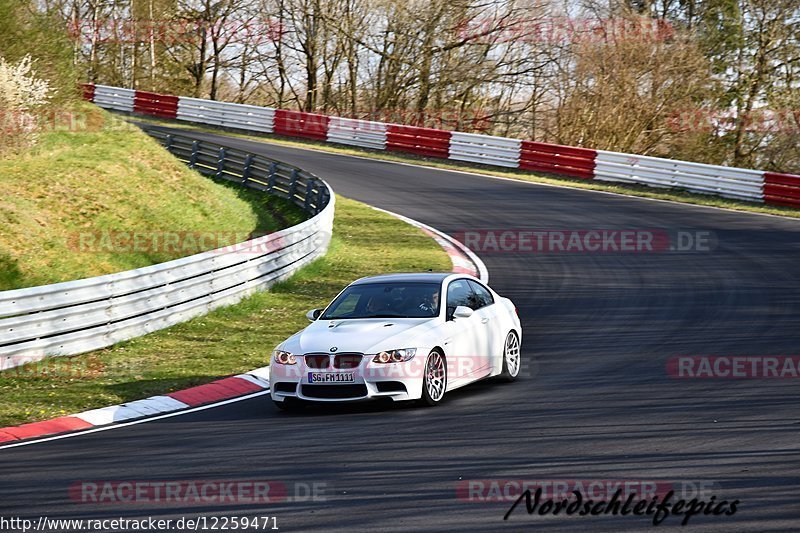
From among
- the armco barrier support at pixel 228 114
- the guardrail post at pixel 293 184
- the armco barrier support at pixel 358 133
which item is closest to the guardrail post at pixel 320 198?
the guardrail post at pixel 293 184

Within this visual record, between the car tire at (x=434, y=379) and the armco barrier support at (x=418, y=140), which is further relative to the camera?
the armco barrier support at (x=418, y=140)

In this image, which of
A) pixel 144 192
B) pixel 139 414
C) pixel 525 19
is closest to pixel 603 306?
pixel 139 414

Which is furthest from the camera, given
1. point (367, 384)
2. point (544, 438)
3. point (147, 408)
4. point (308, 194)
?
point (308, 194)

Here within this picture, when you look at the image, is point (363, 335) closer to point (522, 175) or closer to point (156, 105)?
point (522, 175)

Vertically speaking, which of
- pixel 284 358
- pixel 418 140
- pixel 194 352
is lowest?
pixel 194 352

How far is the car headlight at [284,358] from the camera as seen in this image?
1092 cm

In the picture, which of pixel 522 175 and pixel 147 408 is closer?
pixel 147 408

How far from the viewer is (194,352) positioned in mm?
14570

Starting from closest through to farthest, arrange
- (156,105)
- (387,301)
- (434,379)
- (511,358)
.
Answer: (434,379) < (387,301) < (511,358) < (156,105)

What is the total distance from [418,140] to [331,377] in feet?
88.2

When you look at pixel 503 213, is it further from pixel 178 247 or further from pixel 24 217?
pixel 24 217

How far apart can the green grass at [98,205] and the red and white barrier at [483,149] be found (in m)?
9.25

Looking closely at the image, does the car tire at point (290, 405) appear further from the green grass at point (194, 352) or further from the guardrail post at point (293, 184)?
the guardrail post at point (293, 184)

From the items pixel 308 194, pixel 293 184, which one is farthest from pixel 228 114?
pixel 308 194
